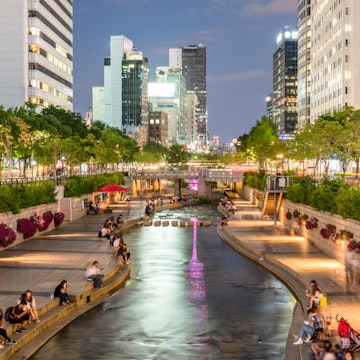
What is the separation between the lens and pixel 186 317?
23844 millimetres

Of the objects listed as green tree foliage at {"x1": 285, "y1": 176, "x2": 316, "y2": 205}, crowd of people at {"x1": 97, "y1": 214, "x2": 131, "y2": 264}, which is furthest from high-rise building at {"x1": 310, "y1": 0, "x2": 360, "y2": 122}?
crowd of people at {"x1": 97, "y1": 214, "x2": 131, "y2": 264}

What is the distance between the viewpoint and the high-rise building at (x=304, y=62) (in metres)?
178

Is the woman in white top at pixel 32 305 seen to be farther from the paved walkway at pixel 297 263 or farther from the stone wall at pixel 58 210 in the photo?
the stone wall at pixel 58 210

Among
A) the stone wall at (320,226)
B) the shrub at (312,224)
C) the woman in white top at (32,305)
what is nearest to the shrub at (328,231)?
the stone wall at (320,226)

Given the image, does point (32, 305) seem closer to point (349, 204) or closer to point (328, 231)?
point (349, 204)

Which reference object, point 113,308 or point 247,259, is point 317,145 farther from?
point 113,308

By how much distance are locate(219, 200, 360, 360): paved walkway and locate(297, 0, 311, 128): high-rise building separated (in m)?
126

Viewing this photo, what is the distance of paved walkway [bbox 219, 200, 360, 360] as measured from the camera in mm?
22641

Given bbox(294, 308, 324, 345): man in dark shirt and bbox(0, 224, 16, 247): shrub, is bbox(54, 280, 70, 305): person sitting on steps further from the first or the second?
bbox(0, 224, 16, 247): shrub

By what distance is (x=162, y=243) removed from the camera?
153ft

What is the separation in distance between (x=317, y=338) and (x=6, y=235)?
2462cm

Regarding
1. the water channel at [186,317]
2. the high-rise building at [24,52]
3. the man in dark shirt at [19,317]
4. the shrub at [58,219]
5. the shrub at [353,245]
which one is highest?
the high-rise building at [24,52]

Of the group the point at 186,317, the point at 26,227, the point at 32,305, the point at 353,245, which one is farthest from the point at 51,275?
the point at 353,245

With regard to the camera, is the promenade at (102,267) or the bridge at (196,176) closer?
the promenade at (102,267)
